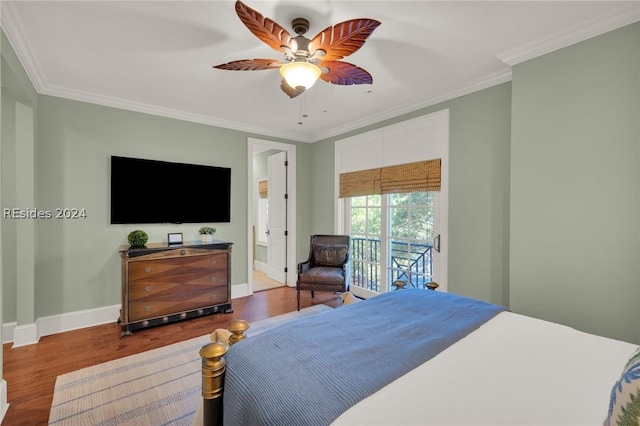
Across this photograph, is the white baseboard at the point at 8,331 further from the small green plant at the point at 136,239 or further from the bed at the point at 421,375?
the bed at the point at 421,375

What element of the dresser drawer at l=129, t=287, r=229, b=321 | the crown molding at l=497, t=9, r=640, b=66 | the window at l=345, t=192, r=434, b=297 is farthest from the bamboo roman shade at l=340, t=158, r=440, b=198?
the dresser drawer at l=129, t=287, r=229, b=321

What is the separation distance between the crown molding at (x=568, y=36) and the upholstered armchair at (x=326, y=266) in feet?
8.96

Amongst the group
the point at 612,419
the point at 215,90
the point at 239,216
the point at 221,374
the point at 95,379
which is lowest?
the point at 95,379

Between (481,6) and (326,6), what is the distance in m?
1.01

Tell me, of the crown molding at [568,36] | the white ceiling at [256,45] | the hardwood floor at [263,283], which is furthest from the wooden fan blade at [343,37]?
the hardwood floor at [263,283]

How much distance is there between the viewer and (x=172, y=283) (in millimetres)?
3271

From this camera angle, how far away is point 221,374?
3.94 ft

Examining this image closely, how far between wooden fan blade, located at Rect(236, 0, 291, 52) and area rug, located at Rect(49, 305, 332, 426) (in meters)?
2.39

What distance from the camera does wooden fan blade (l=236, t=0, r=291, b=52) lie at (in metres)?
1.53

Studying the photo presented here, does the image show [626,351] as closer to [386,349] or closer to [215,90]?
[386,349]

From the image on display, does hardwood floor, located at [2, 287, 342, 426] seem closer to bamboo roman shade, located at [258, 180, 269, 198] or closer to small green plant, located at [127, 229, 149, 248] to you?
small green plant, located at [127, 229, 149, 248]

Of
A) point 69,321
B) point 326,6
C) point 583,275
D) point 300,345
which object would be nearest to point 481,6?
point 326,6

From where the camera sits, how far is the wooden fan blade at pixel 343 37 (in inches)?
63.6

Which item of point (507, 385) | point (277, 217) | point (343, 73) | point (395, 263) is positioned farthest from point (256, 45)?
point (277, 217)
